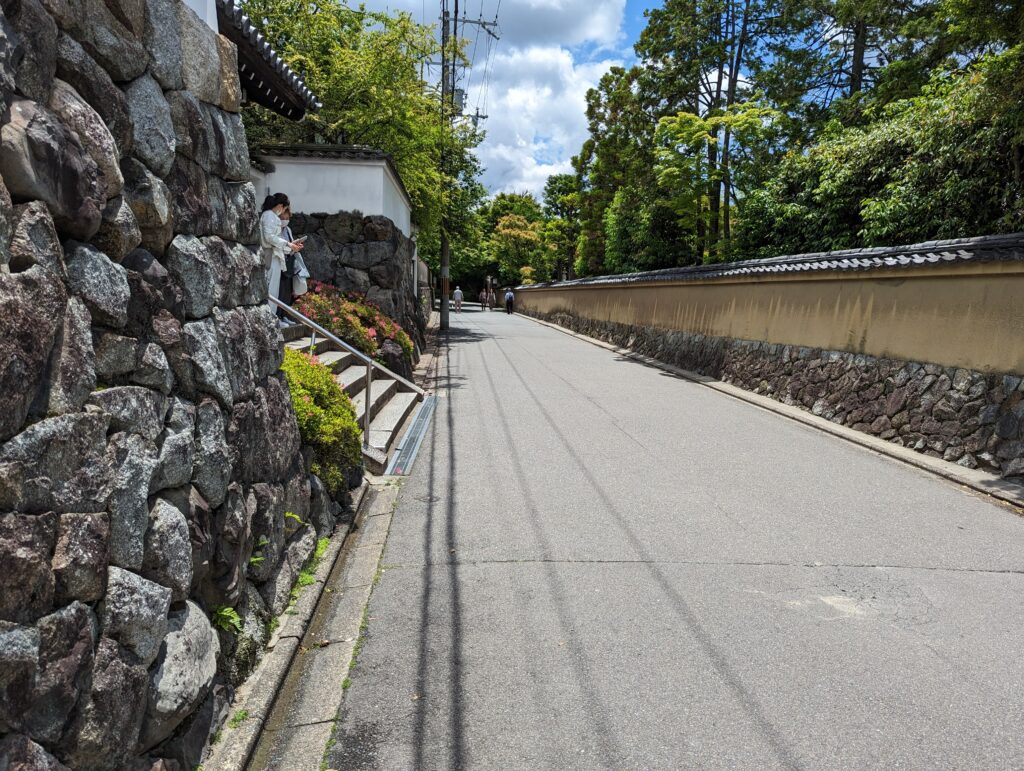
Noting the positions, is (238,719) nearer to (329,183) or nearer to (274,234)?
(274,234)

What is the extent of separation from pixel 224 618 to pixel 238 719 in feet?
1.53

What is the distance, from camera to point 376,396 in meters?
9.73

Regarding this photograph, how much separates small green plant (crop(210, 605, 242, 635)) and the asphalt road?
0.70 metres

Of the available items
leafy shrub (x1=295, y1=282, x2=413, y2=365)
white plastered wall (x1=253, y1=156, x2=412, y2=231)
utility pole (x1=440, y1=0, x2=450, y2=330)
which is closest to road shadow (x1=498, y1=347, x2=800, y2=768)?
leafy shrub (x1=295, y1=282, x2=413, y2=365)

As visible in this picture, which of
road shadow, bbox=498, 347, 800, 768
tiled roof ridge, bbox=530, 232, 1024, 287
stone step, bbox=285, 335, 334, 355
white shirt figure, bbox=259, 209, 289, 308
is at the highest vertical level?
tiled roof ridge, bbox=530, 232, 1024, 287

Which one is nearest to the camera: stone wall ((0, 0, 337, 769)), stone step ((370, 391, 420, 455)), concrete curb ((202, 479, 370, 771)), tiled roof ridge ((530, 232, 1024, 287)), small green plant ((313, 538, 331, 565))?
stone wall ((0, 0, 337, 769))

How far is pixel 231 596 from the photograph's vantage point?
11.0 feet

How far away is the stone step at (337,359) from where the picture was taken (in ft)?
30.2

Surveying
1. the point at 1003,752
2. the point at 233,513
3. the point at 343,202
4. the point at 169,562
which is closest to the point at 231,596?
the point at 233,513

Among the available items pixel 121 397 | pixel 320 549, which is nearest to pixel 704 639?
pixel 320 549

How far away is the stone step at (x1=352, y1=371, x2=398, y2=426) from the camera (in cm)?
863

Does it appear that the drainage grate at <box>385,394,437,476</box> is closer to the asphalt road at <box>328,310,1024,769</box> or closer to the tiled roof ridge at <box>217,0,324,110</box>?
the asphalt road at <box>328,310,1024,769</box>

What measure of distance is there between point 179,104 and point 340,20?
1652 centimetres

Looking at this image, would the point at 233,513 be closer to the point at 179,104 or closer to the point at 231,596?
the point at 231,596
